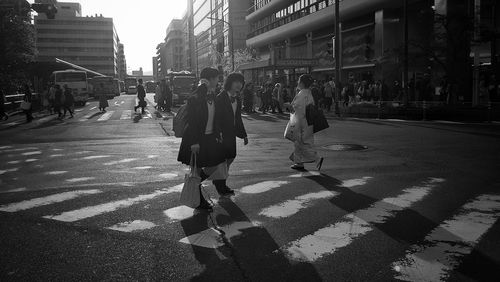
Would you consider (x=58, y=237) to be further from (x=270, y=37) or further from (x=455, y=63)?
(x=270, y=37)

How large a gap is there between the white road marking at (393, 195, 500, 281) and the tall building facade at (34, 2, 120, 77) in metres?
151

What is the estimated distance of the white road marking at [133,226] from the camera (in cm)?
497

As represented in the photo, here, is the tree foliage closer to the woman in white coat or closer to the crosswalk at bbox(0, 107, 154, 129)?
the crosswalk at bbox(0, 107, 154, 129)

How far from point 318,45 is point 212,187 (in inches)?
1446

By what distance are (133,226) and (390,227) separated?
9.11 feet

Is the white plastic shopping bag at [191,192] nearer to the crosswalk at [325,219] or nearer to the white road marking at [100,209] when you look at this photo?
the crosswalk at [325,219]

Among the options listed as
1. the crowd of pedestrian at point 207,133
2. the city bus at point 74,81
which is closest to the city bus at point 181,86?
the city bus at point 74,81

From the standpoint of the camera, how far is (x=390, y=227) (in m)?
4.95

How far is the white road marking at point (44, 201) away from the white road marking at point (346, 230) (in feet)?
11.8

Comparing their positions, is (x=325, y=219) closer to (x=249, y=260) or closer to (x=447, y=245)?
(x=447, y=245)

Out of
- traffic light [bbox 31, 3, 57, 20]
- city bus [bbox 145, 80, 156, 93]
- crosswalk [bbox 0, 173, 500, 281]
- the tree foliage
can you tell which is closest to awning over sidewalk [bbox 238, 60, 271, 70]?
traffic light [bbox 31, 3, 57, 20]

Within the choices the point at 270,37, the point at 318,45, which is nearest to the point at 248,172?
the point at 318,45

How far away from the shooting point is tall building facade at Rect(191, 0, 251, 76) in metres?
78.6

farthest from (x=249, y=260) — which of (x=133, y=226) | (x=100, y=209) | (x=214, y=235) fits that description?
(x=100, y=209)
